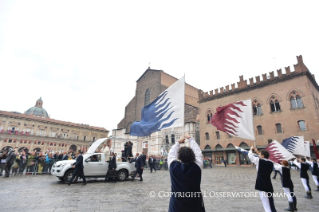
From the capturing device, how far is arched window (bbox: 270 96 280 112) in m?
24.6

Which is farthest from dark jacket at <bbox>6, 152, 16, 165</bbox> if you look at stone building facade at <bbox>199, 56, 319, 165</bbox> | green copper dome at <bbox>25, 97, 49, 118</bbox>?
green copper dome at <bbox>25, 97, 49, 118</bbox>

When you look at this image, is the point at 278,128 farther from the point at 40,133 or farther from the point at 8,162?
the point at 40,133

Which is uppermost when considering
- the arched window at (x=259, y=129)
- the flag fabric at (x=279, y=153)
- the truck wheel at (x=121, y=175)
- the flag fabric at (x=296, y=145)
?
the arched window at (x=259, y=129)

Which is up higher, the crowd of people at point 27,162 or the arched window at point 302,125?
the arched window at point 302,125

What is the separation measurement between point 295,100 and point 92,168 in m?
26.4

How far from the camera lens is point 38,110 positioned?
80.8 m

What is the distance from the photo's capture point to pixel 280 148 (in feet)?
23.8

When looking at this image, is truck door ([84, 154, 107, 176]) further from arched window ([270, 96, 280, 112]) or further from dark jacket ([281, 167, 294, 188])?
arched window ([270, 96, 280, 112])

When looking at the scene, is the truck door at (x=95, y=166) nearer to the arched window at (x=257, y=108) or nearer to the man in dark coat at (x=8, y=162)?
the man in dark coat at (x=8, y=162)

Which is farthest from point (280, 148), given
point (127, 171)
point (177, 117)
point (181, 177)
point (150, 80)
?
point (150, 80)

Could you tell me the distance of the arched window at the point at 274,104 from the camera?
80.7 ft

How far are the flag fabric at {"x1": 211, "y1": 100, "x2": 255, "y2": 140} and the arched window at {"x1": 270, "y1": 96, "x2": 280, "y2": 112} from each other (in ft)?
71.9

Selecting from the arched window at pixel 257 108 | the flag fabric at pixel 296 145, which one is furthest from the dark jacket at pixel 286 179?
the arched window at pixel 257 108

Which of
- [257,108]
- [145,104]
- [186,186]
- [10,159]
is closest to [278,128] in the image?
[257,108]
